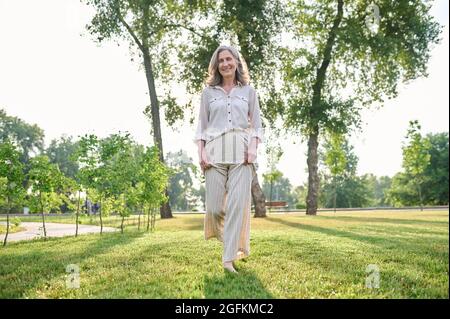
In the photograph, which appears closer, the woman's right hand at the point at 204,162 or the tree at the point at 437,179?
the woman's right hand at the point at 204,162

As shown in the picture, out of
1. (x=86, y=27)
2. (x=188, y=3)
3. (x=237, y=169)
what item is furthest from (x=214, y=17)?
(x=237, y=169)

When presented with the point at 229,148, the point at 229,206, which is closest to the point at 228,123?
the point at 229,148

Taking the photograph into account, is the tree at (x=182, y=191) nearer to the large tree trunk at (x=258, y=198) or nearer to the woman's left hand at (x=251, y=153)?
the large tree trunk at (x=258, y=198)

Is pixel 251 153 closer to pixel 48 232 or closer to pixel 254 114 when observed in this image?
pixel 254 114

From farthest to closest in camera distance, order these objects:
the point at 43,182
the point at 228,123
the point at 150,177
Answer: the point at 150,177, the point at 43,182, the point at 228,123

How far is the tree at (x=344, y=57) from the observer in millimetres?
18188

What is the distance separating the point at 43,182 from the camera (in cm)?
862

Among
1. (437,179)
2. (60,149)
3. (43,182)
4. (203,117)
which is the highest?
(60,149)

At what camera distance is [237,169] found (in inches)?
171

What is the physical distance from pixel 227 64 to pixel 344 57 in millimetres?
16614

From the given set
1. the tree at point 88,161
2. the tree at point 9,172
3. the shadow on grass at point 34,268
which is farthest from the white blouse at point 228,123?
the tree at point 88,161

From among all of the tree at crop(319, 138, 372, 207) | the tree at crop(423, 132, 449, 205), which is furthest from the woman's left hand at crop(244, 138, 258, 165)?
the tree at crop(319, 138, 372, 207)
